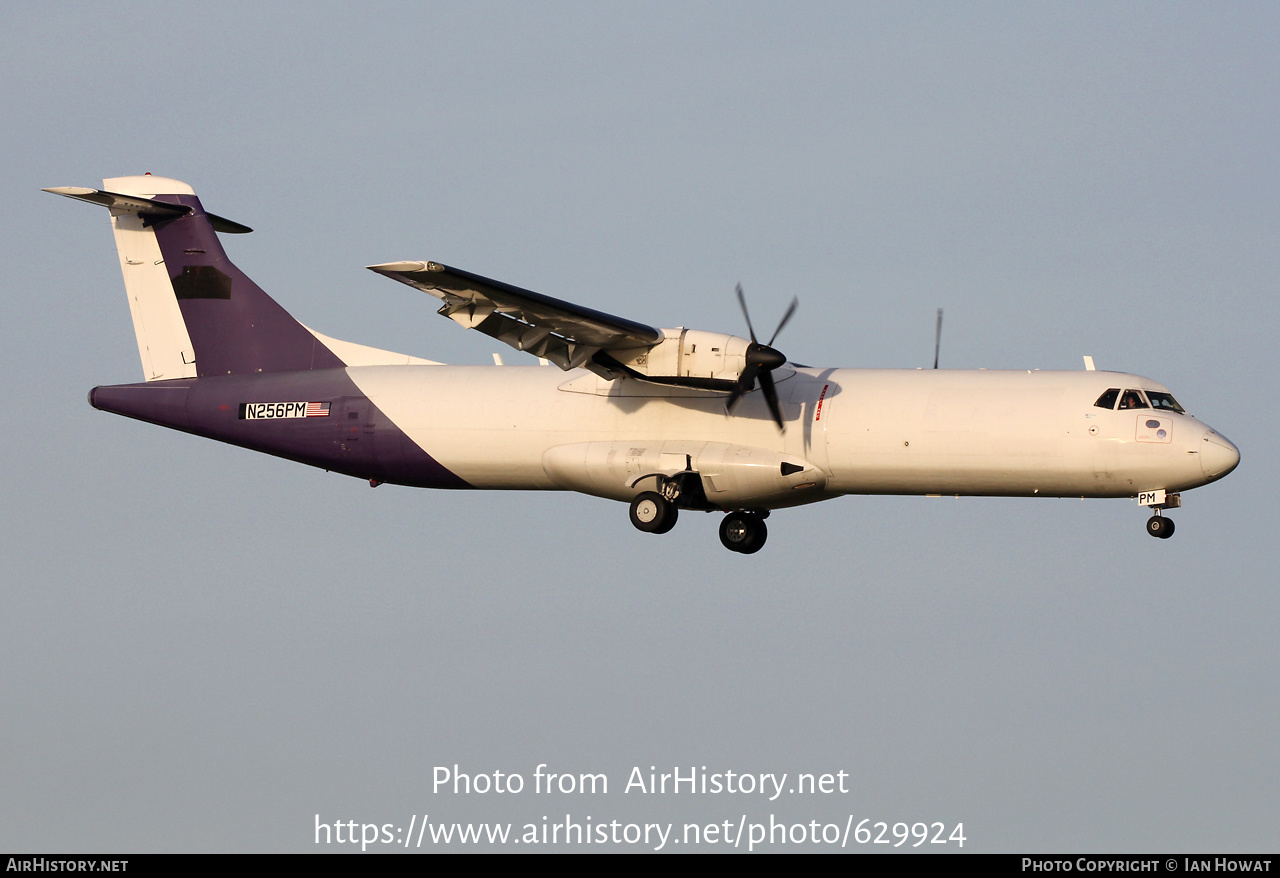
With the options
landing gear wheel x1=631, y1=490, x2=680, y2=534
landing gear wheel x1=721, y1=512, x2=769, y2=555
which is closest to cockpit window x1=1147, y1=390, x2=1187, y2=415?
landing gear wheel x1=721, y1=512, x2=769, y2=555

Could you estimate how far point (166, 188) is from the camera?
2658cm

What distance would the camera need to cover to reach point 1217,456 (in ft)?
70.2

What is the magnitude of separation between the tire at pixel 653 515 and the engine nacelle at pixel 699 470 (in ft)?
0.97

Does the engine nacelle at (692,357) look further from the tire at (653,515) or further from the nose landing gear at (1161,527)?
the nose landing gear at (1161,527)

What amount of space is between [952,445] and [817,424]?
198cm

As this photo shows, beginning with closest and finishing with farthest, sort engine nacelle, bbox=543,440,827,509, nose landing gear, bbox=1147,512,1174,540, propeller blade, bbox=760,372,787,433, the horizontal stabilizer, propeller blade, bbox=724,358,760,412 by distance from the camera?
nose landing gear, bbox=1147,512,1174,540 → propeller blade, bbox=724,358,760,412 → propeller blade, bbox=760,372,787,433 → engine nacelle, bbox=543,440,827,509 → the horizontal stabilizer

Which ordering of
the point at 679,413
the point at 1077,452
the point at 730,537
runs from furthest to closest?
1. the point at 730,537
2. the point at 679,413
3. the point at 1077,452

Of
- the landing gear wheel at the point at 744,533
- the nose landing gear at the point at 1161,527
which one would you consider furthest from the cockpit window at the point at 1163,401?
the landing gear wheel at the point at 744,533

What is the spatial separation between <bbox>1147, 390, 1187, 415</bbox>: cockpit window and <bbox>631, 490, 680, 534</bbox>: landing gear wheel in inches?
272

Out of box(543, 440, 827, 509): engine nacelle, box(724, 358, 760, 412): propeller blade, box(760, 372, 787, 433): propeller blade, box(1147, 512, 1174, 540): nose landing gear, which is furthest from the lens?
box(543, 440, 827, 509): engine nacelle

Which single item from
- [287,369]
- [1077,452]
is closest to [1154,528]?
[1077,452]

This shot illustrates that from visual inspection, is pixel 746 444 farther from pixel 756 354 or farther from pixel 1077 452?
pixel 1077 452

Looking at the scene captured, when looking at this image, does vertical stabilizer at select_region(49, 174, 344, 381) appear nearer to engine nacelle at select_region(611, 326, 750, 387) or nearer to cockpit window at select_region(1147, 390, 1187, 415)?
engine nacelle at select_region(611, 326, 750, 387)

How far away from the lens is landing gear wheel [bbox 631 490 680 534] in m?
22.9
